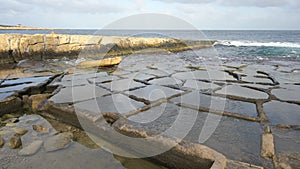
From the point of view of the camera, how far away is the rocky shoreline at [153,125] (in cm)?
239

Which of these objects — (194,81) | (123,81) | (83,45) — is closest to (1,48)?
(83,45)

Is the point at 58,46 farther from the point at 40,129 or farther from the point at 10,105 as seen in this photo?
the point at 40,129

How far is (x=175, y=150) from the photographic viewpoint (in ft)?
7.63

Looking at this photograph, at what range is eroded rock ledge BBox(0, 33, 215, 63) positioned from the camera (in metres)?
11.6

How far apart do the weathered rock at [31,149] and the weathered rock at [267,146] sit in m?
2.75

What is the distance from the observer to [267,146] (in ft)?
8.30

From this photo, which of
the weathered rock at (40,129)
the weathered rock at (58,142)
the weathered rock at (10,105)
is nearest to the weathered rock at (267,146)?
the weathered rock at (58,142)

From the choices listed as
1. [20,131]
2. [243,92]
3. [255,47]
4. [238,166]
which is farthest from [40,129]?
[255,47]

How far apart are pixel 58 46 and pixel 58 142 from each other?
1230 cm

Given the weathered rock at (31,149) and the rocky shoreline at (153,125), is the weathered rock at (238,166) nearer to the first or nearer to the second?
the rocky shoreline at (153,125)

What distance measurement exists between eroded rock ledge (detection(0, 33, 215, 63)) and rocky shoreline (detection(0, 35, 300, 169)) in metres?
7.63

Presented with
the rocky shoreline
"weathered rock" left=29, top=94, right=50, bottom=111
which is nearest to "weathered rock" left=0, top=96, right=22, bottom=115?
the rocky shoreline

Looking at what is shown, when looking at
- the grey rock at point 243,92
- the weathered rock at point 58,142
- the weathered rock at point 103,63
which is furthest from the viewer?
the weathered rock at point 103,63

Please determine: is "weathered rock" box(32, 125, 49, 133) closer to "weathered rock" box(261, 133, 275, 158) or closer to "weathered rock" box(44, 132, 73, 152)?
"weathered rock" box(44, 132, 73, 152)
